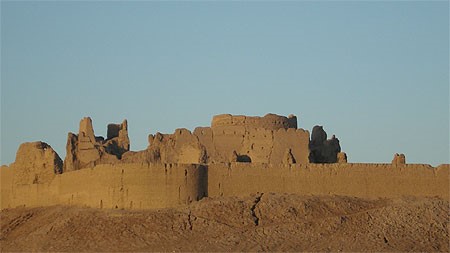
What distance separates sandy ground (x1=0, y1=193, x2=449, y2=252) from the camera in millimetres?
52500

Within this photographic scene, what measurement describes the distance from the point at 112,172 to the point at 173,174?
2.46 meters

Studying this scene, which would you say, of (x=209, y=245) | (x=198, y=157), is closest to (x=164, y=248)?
(x=209, y=245)

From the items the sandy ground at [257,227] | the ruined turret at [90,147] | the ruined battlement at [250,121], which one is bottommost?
the sandy ground at [257,227]

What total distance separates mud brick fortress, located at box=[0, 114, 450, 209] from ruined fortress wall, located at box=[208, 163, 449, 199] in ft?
0.13

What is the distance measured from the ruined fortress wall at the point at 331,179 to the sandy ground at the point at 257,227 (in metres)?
1.10

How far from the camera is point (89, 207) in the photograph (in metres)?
56.9

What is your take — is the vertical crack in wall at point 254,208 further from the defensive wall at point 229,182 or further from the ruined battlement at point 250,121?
Answer: the ruined battlement at point 250,121

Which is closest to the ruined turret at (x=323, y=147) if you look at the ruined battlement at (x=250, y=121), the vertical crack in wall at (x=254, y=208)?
the ruined battlement at (x=250, y=121)

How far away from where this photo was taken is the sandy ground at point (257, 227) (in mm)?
52500

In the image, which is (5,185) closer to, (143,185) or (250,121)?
(143,185)

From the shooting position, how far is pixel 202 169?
2243 inches

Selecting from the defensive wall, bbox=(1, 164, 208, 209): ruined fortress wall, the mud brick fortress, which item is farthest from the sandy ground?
the mud brick fortress

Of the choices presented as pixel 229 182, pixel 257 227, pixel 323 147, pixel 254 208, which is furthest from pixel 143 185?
pixel 323 147

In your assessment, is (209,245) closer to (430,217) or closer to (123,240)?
(123,240)
